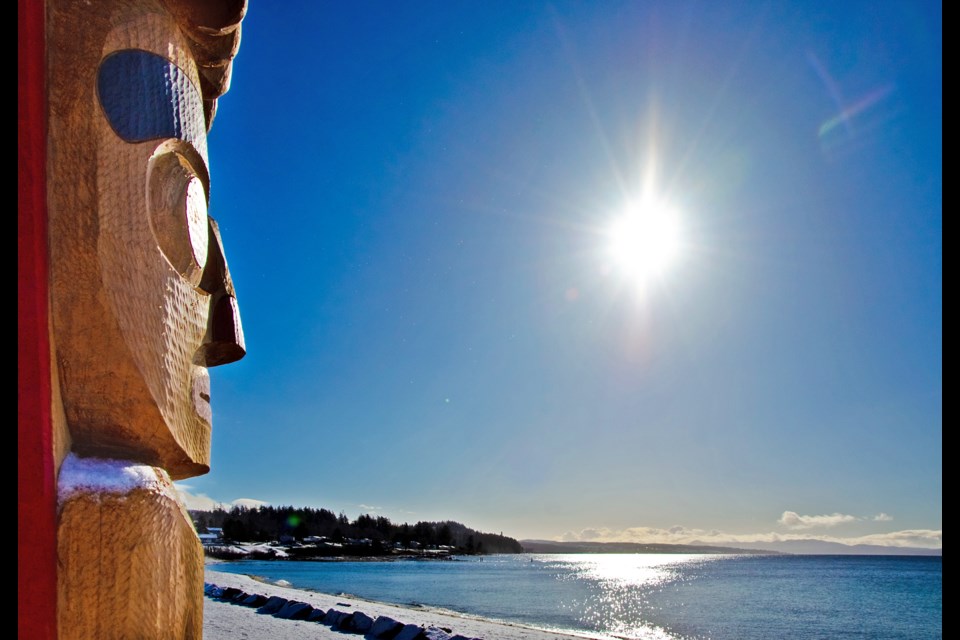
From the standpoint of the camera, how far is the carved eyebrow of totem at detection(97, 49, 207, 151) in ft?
3.44

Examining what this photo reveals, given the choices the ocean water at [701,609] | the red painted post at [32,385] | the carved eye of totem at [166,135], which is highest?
the carved eye of totem at [166,135]

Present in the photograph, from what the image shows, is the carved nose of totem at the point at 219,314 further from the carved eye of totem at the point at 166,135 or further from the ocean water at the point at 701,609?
the ocean water at the point at 701,609

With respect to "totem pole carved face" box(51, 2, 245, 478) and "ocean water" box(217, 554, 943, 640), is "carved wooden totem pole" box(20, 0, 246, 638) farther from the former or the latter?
"ocean water" box(217, 554, 943, 640)

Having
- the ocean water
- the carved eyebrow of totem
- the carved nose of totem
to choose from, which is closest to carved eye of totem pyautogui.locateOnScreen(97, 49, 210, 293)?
the carved eyebrow of totem

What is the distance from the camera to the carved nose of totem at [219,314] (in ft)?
4.35

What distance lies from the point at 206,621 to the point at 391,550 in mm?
99453

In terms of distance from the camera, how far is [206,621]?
458 inches

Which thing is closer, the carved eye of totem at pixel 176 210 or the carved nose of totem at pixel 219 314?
the carved eye of totem at pixel 176 210

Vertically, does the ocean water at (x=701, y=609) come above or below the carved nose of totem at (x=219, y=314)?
below

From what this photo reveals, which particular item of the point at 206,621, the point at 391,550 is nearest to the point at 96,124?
the point at 206,621

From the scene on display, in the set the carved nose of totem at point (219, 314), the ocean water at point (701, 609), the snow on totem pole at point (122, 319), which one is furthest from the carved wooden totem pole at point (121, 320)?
the ocean water at point (701, 609)

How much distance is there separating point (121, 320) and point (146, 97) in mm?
404

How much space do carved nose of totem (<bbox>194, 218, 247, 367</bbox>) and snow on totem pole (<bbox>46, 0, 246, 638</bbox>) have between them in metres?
0.12

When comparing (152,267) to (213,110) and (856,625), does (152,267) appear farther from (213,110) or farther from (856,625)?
(856,625)
